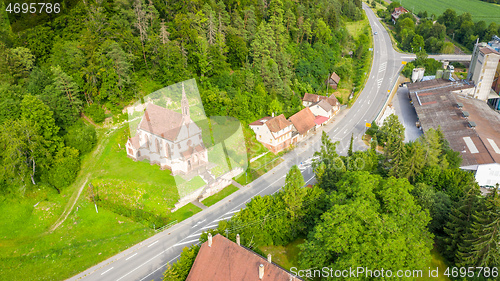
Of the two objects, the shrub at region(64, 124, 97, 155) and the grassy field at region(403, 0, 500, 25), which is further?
the grassy field at region(403, 0, 500, 25)

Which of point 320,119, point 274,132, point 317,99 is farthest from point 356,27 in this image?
point 274,132

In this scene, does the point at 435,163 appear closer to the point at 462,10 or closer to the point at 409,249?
the point at 409,249

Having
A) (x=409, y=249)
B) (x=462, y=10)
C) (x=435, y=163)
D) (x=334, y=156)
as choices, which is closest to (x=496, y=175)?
(x=435, y=163)

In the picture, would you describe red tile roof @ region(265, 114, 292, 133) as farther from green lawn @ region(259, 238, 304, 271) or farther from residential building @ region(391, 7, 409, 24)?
residential building @ region(391, 7, 409, 24)

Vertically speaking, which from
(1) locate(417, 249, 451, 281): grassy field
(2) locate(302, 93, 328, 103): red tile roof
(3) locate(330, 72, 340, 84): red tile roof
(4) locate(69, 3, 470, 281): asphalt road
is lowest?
(1) locate(417, 249, 451, 281): grassy field

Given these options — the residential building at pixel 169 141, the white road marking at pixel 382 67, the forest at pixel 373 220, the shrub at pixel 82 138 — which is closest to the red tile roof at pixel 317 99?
the forest at pixel 373 220

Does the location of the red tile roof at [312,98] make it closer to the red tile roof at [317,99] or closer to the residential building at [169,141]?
the red tile roof at [317,99]

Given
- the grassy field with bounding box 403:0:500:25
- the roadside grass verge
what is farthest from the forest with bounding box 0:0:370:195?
the grassy field with bounding box 403:0:500:25

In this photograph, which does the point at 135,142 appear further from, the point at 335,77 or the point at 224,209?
the point at 335,77
